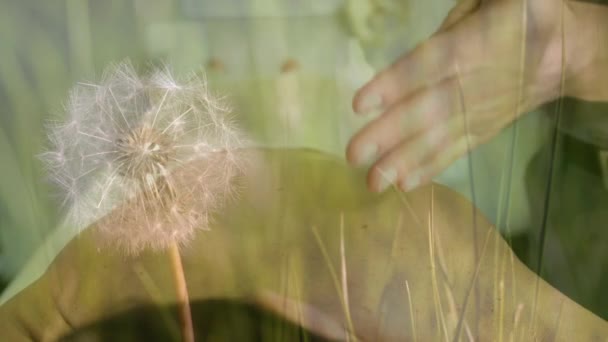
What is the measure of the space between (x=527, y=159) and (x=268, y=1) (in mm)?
443

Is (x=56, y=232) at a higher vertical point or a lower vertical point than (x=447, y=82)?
lower

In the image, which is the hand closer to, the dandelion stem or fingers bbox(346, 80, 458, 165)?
fingers bbox(346, 80, 458, 165)

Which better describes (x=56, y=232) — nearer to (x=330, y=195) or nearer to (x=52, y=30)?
(x=52, y=30)

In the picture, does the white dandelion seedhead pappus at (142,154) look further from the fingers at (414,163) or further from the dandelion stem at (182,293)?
the fingers at (414,163)

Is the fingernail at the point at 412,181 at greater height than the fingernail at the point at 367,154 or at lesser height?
lesser

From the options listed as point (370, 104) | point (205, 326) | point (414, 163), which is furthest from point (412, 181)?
point (205, 326)

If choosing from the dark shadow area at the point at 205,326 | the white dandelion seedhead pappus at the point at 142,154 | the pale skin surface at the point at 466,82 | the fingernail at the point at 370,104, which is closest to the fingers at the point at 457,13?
the pale skin surface at the point at 466,82

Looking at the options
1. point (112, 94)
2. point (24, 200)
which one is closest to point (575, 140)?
point (112, 94)

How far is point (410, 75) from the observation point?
79cm

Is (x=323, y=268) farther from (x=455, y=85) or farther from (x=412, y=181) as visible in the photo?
(x=455, y=85)

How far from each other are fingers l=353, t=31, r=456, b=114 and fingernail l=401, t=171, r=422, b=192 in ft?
0.36

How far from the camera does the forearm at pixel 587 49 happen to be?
799 millimetres

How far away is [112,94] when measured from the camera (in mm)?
755

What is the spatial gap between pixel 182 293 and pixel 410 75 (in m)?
0.45
